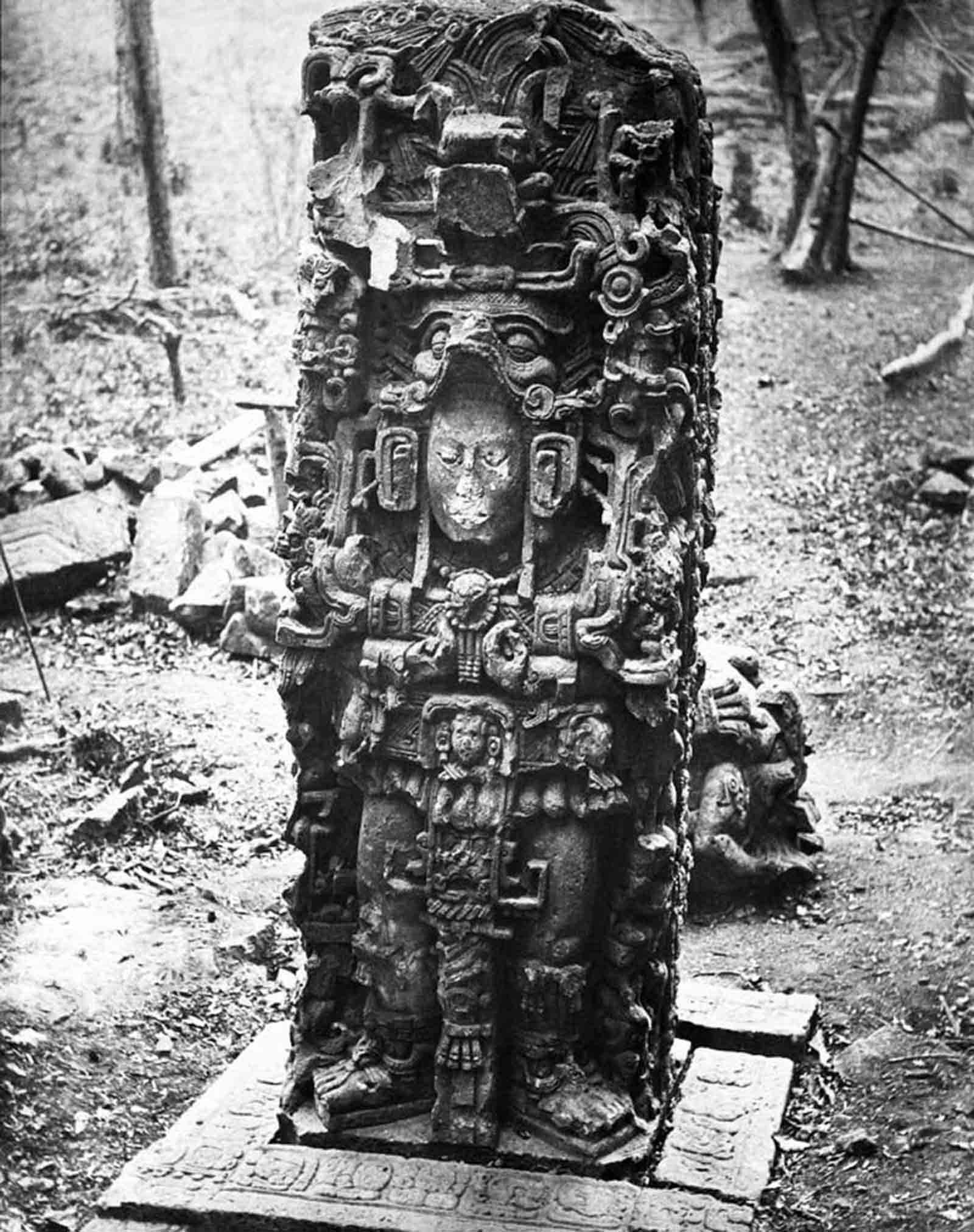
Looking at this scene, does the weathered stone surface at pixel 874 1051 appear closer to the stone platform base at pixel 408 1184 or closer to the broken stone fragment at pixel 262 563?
the stone platform base at pixel 408 1184

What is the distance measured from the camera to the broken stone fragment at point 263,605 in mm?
9539

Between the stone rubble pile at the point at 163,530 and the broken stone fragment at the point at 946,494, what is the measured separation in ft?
14.6

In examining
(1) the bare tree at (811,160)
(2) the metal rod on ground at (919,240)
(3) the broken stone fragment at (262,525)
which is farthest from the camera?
(1) the bare tree at (811,160)

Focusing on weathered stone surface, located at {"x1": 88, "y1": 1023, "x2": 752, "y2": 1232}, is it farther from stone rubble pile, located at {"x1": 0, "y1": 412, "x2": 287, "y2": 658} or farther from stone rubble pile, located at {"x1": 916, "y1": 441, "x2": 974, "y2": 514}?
stone rubble pile, located at {"x1": 916, "y1": 441, "x2": 974, "y2": 514}

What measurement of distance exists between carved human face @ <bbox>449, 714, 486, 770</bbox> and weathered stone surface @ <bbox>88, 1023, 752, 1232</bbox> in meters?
1.21

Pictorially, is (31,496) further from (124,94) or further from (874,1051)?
(874,1051)

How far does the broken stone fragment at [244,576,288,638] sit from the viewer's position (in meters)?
9.54

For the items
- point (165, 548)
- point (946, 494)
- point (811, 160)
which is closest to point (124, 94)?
point (165, 548)

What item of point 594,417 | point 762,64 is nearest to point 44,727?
point 594,417

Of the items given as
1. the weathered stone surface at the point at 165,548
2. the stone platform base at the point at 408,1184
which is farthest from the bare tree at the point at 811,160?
the stone platform base at the point at 408,1184

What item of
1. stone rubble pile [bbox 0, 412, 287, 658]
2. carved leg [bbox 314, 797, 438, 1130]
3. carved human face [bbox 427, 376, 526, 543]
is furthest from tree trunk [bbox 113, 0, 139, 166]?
carved leg [bbox 314, 797, 438, 1130]

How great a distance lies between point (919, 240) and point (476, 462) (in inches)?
342

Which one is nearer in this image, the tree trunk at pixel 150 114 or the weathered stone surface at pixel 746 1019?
the weathered stone surface at pixel 746 1019

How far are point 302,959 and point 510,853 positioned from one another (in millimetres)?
2298
